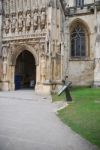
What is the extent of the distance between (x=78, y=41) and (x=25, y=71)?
6.32 meters

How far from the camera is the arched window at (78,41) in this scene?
26359 mm

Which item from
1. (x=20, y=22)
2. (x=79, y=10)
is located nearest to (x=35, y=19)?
(x=20, y=22)

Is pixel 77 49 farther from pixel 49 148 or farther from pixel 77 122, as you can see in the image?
pixel 49 148

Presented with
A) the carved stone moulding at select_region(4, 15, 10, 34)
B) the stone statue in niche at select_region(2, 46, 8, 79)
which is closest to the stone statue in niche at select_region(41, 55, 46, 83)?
the stone statue in niche at select_region(2, 46, 8, 79)

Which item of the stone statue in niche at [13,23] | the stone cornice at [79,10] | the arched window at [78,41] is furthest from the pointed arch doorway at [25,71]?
the stone cornice at [79,10]

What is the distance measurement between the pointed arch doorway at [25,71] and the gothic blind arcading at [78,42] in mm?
4607

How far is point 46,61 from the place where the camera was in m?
20.4

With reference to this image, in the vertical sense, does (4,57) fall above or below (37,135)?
above

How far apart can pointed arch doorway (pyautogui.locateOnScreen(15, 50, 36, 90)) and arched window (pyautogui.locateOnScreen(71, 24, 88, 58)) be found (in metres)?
4.61

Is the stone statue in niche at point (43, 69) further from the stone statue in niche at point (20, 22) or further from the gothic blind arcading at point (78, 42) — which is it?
the gothic blind arcading at point (78, 42)

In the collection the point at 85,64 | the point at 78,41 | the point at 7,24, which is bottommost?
the point at 85,64

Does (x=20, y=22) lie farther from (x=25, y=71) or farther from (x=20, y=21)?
(x=25, y=71)

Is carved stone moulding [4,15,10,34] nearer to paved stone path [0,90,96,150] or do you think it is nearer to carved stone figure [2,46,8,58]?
Answer: carved stone figure [2,46,8,58]

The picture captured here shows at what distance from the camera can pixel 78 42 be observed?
2669cm
